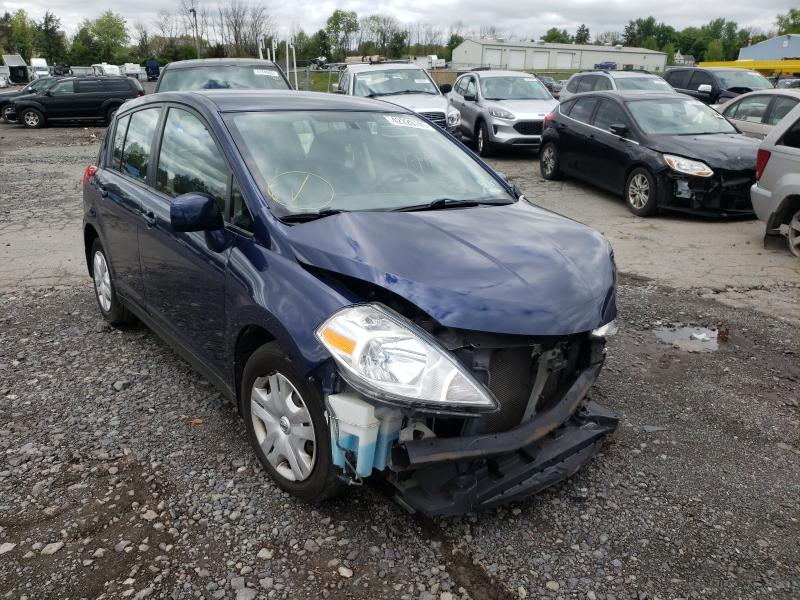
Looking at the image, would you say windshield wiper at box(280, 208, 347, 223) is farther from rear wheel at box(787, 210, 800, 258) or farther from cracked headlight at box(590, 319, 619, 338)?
rear wheel at box(787, 210, 800, 258)

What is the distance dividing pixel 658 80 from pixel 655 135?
236 inches

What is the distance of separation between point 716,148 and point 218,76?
7961 mm

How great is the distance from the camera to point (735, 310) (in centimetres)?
555

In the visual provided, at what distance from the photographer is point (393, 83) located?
14.4m

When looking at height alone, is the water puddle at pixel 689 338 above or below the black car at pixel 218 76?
below

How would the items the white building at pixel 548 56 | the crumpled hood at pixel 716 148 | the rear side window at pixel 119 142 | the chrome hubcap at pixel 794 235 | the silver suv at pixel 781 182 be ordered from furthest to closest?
the white building at pixel 548 56
the crumpled hood at pixel 716 148
the chrome hubcap at pixel 794 235
the silver suv at pixel 781 182
the rear side window at pixel 119 142

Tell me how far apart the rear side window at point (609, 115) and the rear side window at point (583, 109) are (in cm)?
22

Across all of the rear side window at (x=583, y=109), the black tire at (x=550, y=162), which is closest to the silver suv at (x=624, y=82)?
the black tire at (x=550, y=162)

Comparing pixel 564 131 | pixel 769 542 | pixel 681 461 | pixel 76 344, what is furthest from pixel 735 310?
pixel 564 131

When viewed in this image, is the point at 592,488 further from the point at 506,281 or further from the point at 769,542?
the point at 506,281

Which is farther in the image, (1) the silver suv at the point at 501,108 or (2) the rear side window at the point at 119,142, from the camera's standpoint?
(1) the silver suv at the point at 501,108

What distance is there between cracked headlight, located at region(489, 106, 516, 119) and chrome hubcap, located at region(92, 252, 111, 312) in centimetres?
1020

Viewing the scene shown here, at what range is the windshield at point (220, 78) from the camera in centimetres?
1110

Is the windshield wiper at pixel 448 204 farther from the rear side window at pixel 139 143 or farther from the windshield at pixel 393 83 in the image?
the windshield at pixel 393 83
